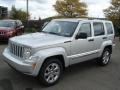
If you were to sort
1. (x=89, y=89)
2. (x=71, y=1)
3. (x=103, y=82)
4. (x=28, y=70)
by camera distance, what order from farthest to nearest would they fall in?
1. (x=71, y=1)
2. (x=103, y=82)
3. (x=89, y=89)
4. (x=28, y=70)

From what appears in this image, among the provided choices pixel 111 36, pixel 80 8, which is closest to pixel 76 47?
pixel 111 36

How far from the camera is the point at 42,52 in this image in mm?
5094

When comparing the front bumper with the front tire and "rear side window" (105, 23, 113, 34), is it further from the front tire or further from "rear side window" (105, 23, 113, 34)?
"rear side window" (105, 23, 113, 34)

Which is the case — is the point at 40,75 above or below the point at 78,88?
above

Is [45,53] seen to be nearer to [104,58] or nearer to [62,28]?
[62,28]

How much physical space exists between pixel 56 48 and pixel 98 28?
2491mm

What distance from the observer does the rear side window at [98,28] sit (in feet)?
23.3

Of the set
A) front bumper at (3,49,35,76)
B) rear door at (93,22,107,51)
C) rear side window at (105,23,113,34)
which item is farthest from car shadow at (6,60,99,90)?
rear side window at (105,23,113,34)

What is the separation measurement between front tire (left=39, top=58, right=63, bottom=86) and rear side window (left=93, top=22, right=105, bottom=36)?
7.25 feet

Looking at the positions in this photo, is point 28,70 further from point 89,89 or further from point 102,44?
point 102,44

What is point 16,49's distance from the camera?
5.50 metres

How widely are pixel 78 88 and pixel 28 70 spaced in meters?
1.47

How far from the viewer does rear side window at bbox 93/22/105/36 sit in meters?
7.09

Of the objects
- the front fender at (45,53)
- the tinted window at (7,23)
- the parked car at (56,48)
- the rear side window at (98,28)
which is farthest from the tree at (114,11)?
the front fender at (45,53)
